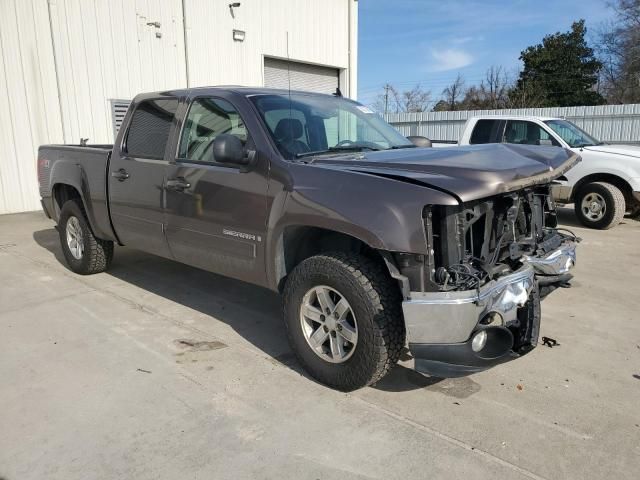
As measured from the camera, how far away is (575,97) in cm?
3934

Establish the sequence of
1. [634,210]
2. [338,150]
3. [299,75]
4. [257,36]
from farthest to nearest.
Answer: [299,75], [257,36], [634,210], [338,150]

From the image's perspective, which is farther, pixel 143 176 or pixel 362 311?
pixel 143 176

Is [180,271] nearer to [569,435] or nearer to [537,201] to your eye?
[537,201]

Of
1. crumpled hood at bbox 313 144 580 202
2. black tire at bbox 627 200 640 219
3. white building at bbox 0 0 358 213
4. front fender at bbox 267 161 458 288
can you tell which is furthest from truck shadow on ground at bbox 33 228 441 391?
black tire at bbox 627 200 640 219

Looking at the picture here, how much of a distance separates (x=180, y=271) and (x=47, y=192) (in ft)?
6.08

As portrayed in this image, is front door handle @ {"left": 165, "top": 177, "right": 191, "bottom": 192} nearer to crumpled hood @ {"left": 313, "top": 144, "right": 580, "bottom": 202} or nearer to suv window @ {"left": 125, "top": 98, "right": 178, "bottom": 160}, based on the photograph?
suv window @ {"left": 125, "top": 98, "right": 178, "bottom": 160}

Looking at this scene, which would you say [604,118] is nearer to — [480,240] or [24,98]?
[24,98]

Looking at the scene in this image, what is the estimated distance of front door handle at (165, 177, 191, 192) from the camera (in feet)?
13.9

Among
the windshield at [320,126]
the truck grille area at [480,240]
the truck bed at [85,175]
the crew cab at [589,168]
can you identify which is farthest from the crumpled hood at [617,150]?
the truck bed at [85,175]

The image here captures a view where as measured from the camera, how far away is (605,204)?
8.72 m

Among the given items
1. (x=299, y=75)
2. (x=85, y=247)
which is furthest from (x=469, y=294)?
(x=299, y=75)

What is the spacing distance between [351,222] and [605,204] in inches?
286

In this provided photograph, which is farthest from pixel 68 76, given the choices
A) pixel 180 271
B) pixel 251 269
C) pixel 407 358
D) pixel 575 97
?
pixel 575 97

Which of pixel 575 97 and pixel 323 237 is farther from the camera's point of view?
pixel 575 97
